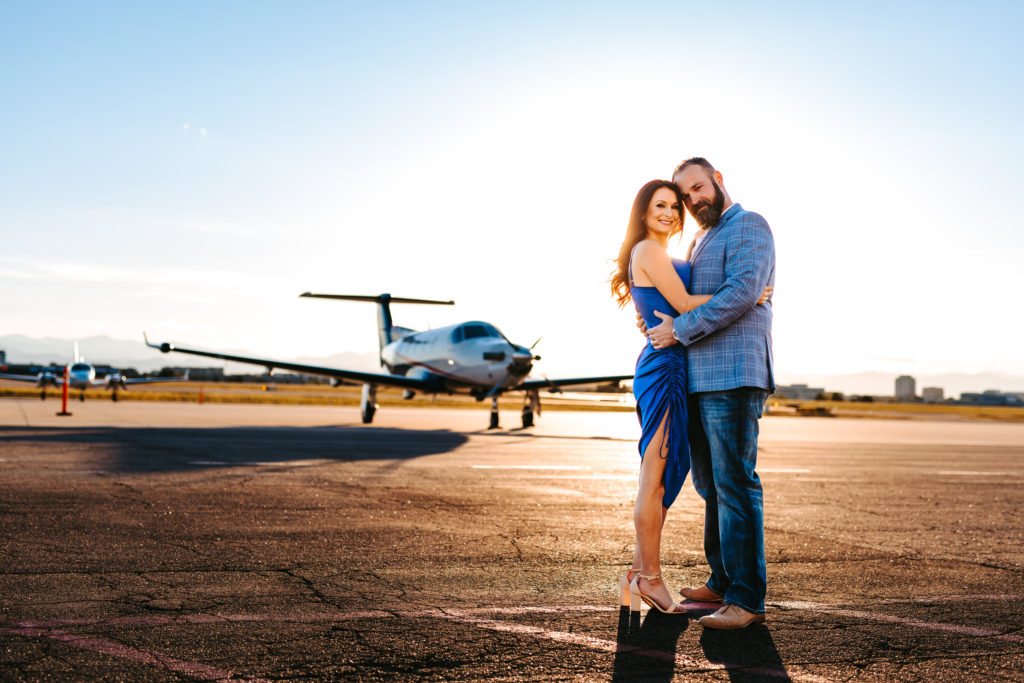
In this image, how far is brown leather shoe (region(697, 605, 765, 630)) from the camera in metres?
3.46

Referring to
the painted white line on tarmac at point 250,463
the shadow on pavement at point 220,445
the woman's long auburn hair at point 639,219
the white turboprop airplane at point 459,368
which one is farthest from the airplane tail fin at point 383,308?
the woman's long auburn hair at point 639,219

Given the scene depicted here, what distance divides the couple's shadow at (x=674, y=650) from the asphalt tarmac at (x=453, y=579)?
14 mm

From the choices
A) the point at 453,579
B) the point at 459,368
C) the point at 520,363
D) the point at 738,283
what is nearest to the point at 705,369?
the point at 738,283

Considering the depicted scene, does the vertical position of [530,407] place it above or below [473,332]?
below

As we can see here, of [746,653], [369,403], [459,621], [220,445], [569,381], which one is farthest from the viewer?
[369,403]

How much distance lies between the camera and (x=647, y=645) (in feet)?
10.4

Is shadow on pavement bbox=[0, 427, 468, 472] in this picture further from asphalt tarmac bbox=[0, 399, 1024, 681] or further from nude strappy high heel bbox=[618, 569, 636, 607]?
nude strappy high heel bbox=[618, 569, 636, 607]

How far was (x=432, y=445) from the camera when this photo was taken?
45.8ft

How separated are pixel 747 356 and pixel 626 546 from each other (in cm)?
218

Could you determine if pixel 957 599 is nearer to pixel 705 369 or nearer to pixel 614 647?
pixel 705 369

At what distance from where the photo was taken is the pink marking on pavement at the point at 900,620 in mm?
3352

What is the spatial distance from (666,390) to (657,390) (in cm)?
4

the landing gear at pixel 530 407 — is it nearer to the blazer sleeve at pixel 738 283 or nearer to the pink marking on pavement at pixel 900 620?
the pink marking on pavement at pixel 900 620

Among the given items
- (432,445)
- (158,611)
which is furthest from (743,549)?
(432,445)
